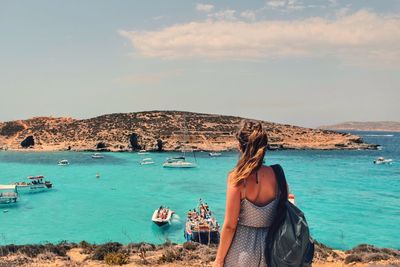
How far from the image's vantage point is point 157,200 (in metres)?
39.7

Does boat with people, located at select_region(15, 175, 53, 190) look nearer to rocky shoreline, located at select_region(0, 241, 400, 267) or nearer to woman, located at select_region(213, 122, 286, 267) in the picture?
rocky shoreline, located at select_region(0, 241, 400, 267)

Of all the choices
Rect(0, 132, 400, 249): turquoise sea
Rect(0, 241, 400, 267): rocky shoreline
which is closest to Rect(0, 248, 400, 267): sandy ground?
Rect(0, 241, 400, 267): rocky shoreline

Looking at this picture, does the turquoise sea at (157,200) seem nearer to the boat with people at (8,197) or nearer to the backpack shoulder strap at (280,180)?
the boat with people at (8,197)

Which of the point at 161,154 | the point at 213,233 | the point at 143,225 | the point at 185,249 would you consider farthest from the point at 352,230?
the point at 161,154

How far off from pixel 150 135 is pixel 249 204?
3924 inches

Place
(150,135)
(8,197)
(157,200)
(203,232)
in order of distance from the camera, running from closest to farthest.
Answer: (203,232), (8,197), (157,200), (150,135)

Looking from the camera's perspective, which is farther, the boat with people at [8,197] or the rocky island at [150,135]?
the rocky island at [150,135]

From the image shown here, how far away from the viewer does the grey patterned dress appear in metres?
3.35

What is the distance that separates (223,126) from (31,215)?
8017 cm

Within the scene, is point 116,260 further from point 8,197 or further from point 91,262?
point 8,197

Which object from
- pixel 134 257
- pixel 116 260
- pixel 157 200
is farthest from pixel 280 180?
pixel 157 200

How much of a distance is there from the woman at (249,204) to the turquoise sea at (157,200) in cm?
2267

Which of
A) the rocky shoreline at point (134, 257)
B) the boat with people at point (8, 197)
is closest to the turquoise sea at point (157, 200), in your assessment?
the boat with people at point (8, 197)

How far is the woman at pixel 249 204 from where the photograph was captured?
327 cm
